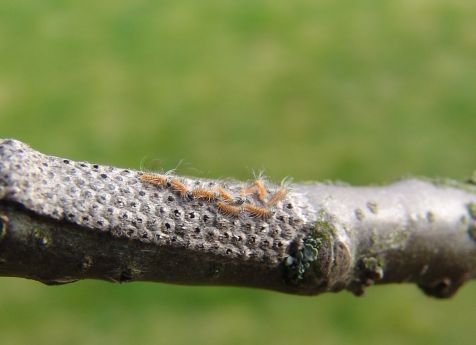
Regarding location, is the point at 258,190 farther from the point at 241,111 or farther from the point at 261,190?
the point at 241,111

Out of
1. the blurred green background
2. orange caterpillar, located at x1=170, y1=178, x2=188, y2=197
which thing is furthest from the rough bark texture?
the blurred green background

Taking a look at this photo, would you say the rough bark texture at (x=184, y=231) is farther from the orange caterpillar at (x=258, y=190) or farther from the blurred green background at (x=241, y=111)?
the blurred green background at (x=241, y=111)

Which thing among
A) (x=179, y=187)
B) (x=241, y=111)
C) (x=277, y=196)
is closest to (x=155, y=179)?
(x=179, y=187)

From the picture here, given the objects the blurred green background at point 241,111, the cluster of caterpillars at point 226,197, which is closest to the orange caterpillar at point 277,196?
the cluster of caterpillars at point 226,197

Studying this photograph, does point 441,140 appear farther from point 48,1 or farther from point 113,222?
point 113,222

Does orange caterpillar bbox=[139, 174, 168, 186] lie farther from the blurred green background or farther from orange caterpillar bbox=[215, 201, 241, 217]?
the blurred green background

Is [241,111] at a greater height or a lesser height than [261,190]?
lesser

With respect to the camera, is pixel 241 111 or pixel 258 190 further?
pixel 241 111
